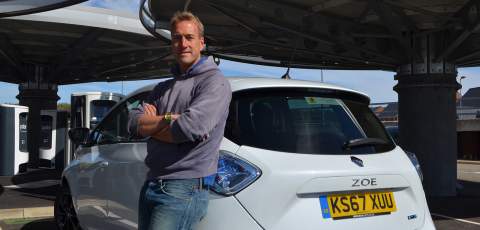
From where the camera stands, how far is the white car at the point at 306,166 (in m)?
3.17

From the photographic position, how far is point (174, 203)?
2705 mm

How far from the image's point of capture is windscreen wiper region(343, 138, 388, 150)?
3.54m

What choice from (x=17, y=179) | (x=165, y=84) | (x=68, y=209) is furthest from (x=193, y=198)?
(x=17, y=179)

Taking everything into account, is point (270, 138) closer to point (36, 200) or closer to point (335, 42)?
point (36, 200)

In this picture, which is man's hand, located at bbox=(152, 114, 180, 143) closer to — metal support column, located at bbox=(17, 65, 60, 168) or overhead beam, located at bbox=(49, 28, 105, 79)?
overhead beam, located at bbox=(49, 28, 105, 79)

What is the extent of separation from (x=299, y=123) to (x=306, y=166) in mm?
321

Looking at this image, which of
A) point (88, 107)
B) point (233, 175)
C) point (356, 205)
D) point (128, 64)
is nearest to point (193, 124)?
point (233, 175)

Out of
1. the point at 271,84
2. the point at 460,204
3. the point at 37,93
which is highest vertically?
the point at 37,93

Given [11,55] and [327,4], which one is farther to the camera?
[11,55]

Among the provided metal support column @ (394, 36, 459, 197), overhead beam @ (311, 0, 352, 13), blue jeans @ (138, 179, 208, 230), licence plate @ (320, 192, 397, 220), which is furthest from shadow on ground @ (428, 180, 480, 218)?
blue jeans @ (138, 179, 208, 230)

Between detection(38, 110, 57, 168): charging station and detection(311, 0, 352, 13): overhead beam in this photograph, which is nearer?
detection(311, 0, 352, 13): overhead beam

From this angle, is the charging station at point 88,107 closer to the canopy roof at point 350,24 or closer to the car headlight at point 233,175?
the canopy roof at point 350,24

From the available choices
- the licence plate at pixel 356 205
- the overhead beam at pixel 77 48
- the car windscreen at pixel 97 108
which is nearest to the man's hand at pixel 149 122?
the licence plate at pixel 356 205

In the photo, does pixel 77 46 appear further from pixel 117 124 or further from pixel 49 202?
pixel 117 124
